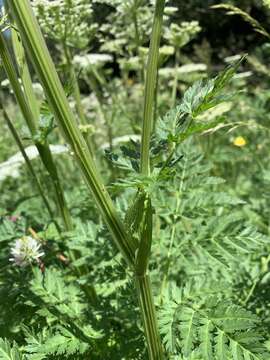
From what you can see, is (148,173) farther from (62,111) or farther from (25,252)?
(25,252)

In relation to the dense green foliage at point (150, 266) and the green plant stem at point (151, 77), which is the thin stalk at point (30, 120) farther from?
the green plant stem at point (151, 77)

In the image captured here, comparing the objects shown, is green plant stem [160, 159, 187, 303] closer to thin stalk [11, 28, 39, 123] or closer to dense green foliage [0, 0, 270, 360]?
dense green foliage [0, 0, 270, 360]

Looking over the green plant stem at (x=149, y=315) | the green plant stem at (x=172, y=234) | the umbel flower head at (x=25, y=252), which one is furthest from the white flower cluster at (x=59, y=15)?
the green plant stem at (x=149, y=315)

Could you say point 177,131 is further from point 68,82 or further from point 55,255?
point 55,255

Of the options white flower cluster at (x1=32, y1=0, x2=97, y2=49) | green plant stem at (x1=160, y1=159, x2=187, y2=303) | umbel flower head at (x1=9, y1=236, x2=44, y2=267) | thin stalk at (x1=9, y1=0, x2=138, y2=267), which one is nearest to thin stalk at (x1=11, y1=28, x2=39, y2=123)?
white flower cluster at (x1=32, y1=0, x2=97, y2=49)

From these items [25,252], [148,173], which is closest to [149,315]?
[148,173]
